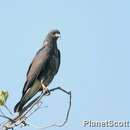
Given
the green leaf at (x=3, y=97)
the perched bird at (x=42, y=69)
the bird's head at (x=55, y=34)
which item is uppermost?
the bird's head at (x=55, y=34)

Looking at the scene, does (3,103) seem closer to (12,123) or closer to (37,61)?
(12,123)

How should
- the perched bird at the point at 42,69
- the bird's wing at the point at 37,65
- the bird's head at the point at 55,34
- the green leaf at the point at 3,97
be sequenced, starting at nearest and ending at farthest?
the green leaf at the point at 3,97
the perched bird at the point at 42,69
the bird's wing at the point at 37,65
the bird's head at the point at 55,34

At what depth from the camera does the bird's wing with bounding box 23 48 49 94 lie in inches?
313

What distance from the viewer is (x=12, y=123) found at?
3322 mm

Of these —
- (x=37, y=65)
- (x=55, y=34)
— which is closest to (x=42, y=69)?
(x=37, y=65)

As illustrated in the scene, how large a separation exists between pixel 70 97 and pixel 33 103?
31 centimetres

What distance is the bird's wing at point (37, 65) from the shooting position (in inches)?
313

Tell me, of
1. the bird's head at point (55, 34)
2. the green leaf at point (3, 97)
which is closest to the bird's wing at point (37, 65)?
the bird's head at point (55, 34)

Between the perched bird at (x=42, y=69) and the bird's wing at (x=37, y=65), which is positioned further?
the bird's wing at (x=37, y=65)

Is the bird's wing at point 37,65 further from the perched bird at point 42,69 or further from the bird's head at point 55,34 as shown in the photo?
the bird's head at point 55,34

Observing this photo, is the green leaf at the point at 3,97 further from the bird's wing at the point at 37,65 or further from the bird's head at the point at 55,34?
the bird's head at the point at 55,34

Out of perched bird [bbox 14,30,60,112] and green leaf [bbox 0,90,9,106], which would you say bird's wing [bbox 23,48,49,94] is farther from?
green leaf [bbox 0,90,9,106]


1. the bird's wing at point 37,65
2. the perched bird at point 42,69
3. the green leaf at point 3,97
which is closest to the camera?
the green leaf at point 3,97

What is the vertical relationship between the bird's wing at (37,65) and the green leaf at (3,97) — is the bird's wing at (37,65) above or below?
above
